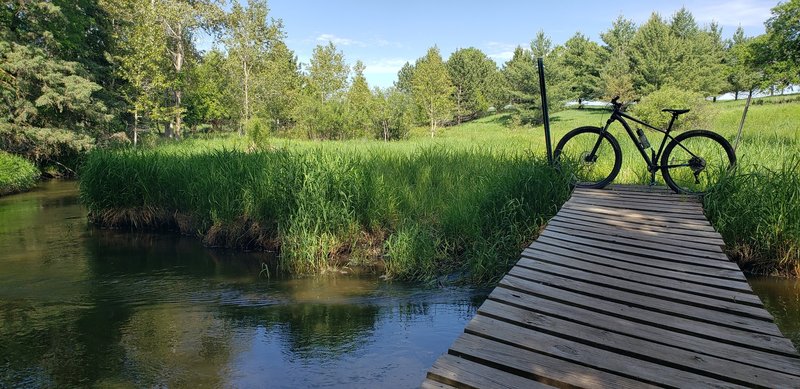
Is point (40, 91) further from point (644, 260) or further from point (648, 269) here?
point (648, 269)

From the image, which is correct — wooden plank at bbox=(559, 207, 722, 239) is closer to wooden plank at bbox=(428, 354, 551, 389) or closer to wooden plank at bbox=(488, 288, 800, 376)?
wooden plank at bbox=(488, 288, 800, 376)

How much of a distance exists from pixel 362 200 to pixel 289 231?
1.41 meters

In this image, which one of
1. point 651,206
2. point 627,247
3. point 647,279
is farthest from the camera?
point 651,206

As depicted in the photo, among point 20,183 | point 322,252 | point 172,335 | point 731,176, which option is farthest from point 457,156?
point 20,183

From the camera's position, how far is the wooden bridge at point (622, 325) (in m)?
2.52

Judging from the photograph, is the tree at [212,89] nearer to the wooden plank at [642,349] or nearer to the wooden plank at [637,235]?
the wooden plank at [637,235]

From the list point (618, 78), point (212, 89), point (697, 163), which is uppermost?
point (212, 89)

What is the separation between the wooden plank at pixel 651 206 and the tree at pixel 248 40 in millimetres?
28212

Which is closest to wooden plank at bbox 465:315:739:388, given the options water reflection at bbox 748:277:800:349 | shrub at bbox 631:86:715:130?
water reflection at bbox 748:277:800:349

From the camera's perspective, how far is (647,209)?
20.3 ft

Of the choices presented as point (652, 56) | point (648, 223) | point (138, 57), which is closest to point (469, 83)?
point (652, 56)

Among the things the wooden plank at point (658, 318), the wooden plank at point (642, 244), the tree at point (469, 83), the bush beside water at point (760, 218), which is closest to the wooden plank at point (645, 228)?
Answer: the wooden plank at point (642, 244)

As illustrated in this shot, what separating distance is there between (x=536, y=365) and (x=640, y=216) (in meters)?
4.03

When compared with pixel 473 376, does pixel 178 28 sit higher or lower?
higher
